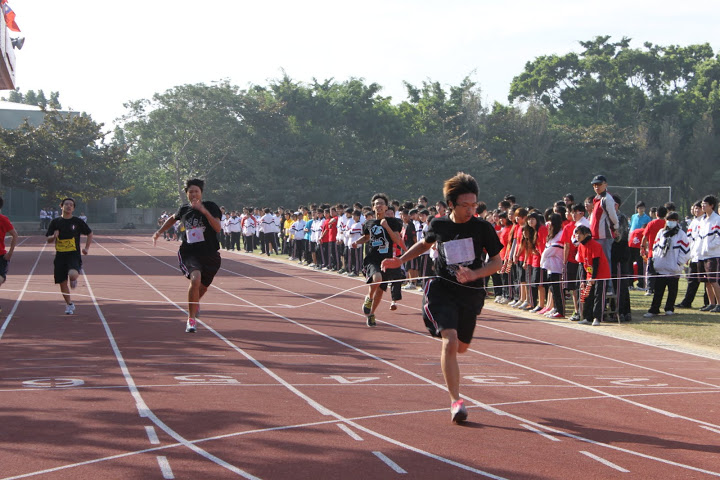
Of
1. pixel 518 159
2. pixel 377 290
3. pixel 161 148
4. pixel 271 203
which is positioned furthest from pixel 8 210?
pixel 377 290

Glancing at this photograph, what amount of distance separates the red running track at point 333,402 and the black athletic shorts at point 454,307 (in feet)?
2.42

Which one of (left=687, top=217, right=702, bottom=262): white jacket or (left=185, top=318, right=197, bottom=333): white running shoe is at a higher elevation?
(left=687, top=217, right=702, bottom=262): white jacket

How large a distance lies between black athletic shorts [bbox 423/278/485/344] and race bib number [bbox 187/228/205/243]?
212 inches

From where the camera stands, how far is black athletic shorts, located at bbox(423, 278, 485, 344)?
22.2 ft

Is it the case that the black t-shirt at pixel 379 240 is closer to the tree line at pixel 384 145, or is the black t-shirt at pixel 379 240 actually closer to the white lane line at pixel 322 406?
the white lane line at pixel 322 406

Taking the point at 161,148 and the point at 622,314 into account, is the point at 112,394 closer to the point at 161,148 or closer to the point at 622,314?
the point at 622,314

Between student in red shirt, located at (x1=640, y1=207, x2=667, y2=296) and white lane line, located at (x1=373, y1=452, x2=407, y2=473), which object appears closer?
white lane line, located at (x1=373, y1=452, x2=407, y2=473)

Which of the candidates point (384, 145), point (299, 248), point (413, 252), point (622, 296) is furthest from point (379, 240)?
point (384, 145)

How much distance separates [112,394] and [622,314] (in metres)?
9.20

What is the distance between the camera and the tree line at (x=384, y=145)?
209 ft

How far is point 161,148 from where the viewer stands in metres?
74.6

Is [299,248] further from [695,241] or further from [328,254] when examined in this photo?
[695,241]

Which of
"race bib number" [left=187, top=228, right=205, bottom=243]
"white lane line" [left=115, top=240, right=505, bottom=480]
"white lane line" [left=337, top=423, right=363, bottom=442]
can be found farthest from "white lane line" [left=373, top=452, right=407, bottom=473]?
"race bib number" [left=187, top=228, right=205, bottom=243]

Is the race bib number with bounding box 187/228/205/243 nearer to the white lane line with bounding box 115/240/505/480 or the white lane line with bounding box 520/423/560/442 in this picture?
the white lane line with bounding box 115/240/505/480
